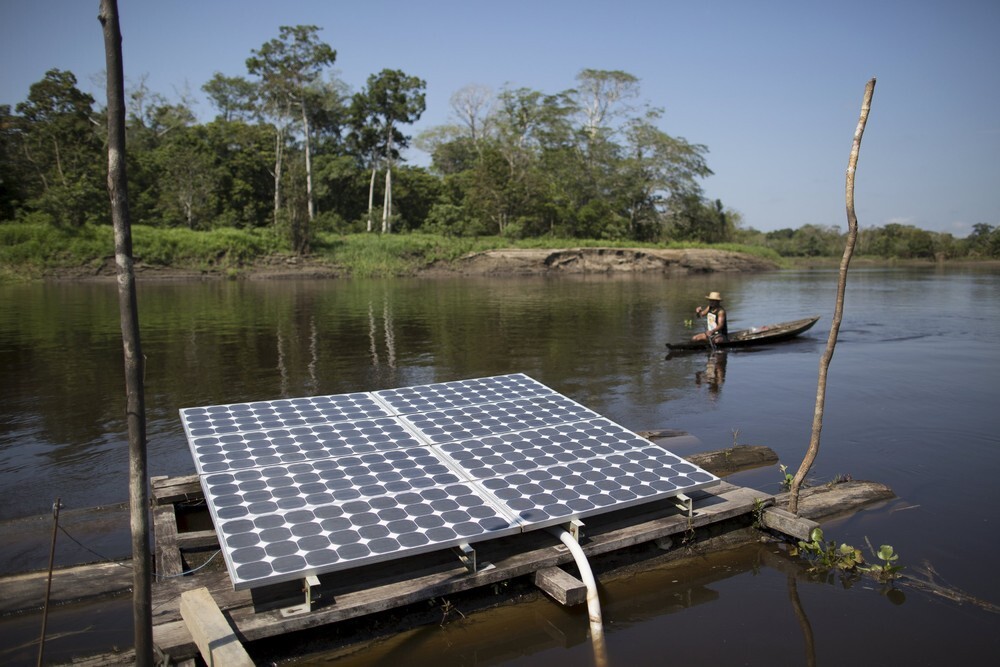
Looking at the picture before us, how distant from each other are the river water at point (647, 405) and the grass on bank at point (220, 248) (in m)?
9.17

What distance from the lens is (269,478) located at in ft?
22.6

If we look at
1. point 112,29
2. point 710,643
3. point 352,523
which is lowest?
point 710,643

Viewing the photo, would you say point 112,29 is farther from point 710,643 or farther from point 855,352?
point 855,352

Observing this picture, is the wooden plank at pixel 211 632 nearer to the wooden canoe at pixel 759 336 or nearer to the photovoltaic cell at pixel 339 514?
the photovoltaic cell at pixel 339 514

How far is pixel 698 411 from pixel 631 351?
23.6ft

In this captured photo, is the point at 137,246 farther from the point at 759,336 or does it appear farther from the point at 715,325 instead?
the point at 759,336

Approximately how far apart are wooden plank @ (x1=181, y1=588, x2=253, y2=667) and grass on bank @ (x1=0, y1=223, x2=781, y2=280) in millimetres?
45348

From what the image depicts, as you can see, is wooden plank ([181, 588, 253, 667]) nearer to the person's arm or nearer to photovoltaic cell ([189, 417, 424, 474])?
photovoltaic cell ([189, 417, 424, 474])

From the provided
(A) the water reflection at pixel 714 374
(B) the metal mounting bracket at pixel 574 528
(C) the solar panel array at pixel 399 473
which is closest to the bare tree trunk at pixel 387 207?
(A) the water reflection at pixel 714 374

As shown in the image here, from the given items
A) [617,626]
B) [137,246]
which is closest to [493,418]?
[617,626]

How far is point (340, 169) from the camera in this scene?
6184 cm

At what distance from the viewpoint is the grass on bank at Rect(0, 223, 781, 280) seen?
44.1 metres

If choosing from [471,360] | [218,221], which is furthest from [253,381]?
[218,221]

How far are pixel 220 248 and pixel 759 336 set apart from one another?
132 ft
